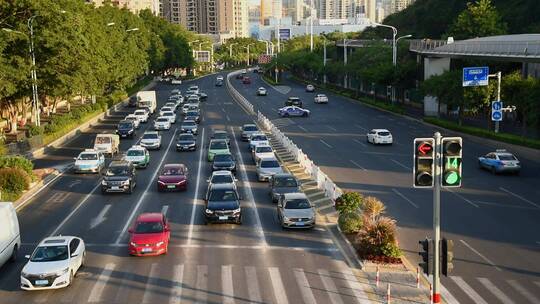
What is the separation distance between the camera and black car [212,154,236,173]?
42.6 meters

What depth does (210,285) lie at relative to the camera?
21.9 metres

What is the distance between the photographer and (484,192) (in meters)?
36.4

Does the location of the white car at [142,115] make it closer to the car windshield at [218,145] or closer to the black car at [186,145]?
the black car at [186,145]

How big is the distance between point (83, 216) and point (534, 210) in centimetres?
2000

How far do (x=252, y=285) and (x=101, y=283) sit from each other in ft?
15.4

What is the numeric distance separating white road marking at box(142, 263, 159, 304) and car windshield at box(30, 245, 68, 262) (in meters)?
2.70

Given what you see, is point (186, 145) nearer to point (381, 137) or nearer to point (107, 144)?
point (107, 144)

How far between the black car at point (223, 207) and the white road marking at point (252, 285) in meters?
6.29

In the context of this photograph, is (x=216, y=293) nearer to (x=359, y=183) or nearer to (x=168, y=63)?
(x=359, y=183)

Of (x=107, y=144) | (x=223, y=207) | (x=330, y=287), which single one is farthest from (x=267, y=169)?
(x=330, y=287)

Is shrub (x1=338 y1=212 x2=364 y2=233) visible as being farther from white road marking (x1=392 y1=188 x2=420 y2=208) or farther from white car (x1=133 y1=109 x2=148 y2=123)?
white car (x1=133 y1=109 x2=148 y2=123)

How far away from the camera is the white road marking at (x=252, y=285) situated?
810 inches

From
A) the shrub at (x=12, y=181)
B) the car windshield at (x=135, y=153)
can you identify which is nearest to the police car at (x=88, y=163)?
the car windshield at (x=135, y=153)

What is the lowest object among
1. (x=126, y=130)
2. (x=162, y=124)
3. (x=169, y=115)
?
(x=162, y=124)
